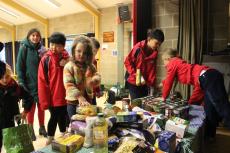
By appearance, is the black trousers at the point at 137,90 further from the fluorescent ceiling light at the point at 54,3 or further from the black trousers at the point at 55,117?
the fluorescent ceiling light at the point at 54,3

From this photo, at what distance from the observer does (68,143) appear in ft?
4.09

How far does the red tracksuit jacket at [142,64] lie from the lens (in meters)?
2.75

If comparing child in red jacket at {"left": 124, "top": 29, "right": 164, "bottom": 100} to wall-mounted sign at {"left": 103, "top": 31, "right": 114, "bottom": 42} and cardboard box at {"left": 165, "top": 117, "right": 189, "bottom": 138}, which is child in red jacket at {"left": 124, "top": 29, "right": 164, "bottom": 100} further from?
wall-mounted sign at {"left": 103, "top": 31, "right": 114, "bottom": 42}

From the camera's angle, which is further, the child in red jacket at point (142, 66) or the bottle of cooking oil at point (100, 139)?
the child in red jacket at point (142, 66)

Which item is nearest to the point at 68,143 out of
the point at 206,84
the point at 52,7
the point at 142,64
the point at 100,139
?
the point at 100,139

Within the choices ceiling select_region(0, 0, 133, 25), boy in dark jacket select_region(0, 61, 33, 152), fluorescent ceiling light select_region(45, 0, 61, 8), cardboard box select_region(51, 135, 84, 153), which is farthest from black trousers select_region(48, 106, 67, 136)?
fluorescent ceiling light select_region(45, 0, 61, 8)

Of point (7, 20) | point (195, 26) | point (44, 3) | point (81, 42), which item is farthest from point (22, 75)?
point (7, 20)

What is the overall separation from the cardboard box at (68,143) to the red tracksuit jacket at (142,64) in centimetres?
154

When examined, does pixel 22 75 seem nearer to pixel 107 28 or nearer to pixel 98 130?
pixel 98 130

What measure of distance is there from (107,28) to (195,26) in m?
3.47

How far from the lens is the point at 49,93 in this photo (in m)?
2.36

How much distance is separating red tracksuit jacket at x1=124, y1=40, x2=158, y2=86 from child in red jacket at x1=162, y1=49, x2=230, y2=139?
208mm

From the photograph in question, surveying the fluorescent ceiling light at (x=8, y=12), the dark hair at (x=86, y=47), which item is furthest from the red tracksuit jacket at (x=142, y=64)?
the fluorescent ceiling light at (x=8, y=12)

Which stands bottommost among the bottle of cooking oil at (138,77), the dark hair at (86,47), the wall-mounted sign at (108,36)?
the bottle of cooking oil at (138,77)
